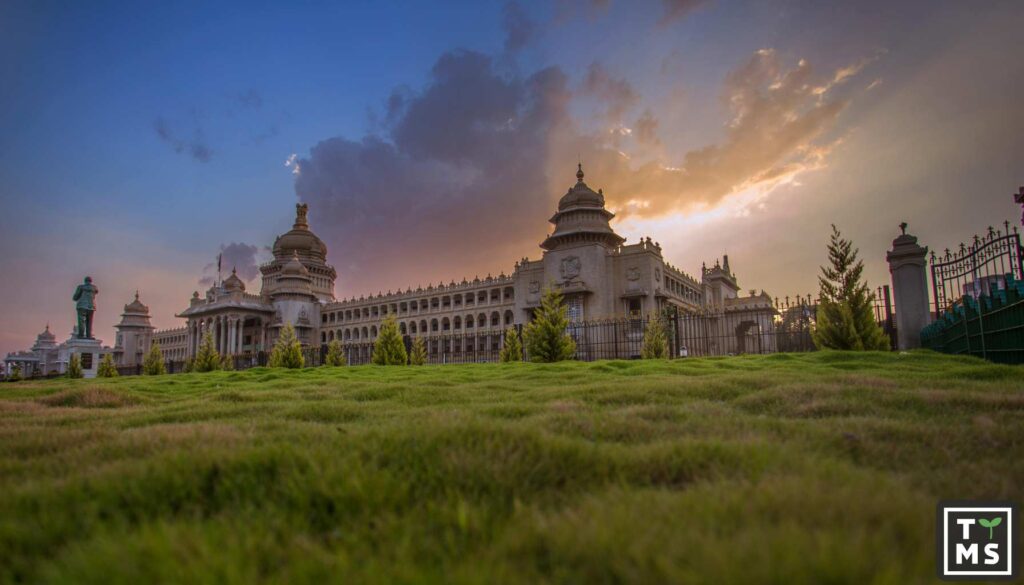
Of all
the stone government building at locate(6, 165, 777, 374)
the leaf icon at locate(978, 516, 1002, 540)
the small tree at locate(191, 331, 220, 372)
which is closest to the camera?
the leaf icon at locate(978, 516, 1002, 540)

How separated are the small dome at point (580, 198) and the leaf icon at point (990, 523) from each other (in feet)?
161

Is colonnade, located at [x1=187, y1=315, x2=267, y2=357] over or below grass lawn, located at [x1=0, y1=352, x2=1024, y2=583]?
over

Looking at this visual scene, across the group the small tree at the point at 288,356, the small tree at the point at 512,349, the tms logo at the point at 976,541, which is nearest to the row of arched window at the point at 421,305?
the small tree at the point at 288,356

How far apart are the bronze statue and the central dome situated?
27.6m

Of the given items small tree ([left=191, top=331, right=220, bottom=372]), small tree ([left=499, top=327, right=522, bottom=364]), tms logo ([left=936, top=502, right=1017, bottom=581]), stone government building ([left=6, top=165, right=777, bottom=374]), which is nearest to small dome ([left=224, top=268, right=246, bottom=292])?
stone government building ([left=6, top=165, right=777, bottom=374])

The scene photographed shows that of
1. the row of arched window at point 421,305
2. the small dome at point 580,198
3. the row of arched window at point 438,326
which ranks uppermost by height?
the small dome at point 580,198

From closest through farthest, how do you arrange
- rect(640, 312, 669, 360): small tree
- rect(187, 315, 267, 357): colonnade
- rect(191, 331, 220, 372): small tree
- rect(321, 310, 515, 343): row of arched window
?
rect(640, 312, 669, 360): small tree
rect(191, 331, 220, 372): small tree
rect(321, 310, 515, 343): row of arched window
rect(187, 315, 267, 357): colonnade

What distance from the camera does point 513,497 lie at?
261 centimetres

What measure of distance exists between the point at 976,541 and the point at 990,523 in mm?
276

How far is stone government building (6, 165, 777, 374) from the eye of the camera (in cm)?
4688

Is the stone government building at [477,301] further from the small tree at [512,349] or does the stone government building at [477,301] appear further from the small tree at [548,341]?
the small tree at [548,341]

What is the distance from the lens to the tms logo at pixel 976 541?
1901 millimetres

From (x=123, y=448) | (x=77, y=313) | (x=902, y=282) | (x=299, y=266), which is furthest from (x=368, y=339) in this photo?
(x=123, y=448)

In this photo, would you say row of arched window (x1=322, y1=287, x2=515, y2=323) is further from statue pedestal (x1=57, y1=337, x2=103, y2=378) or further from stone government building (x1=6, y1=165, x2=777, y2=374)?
statue pedestal (x1=57, y1=337, x2=103, y2=378)
